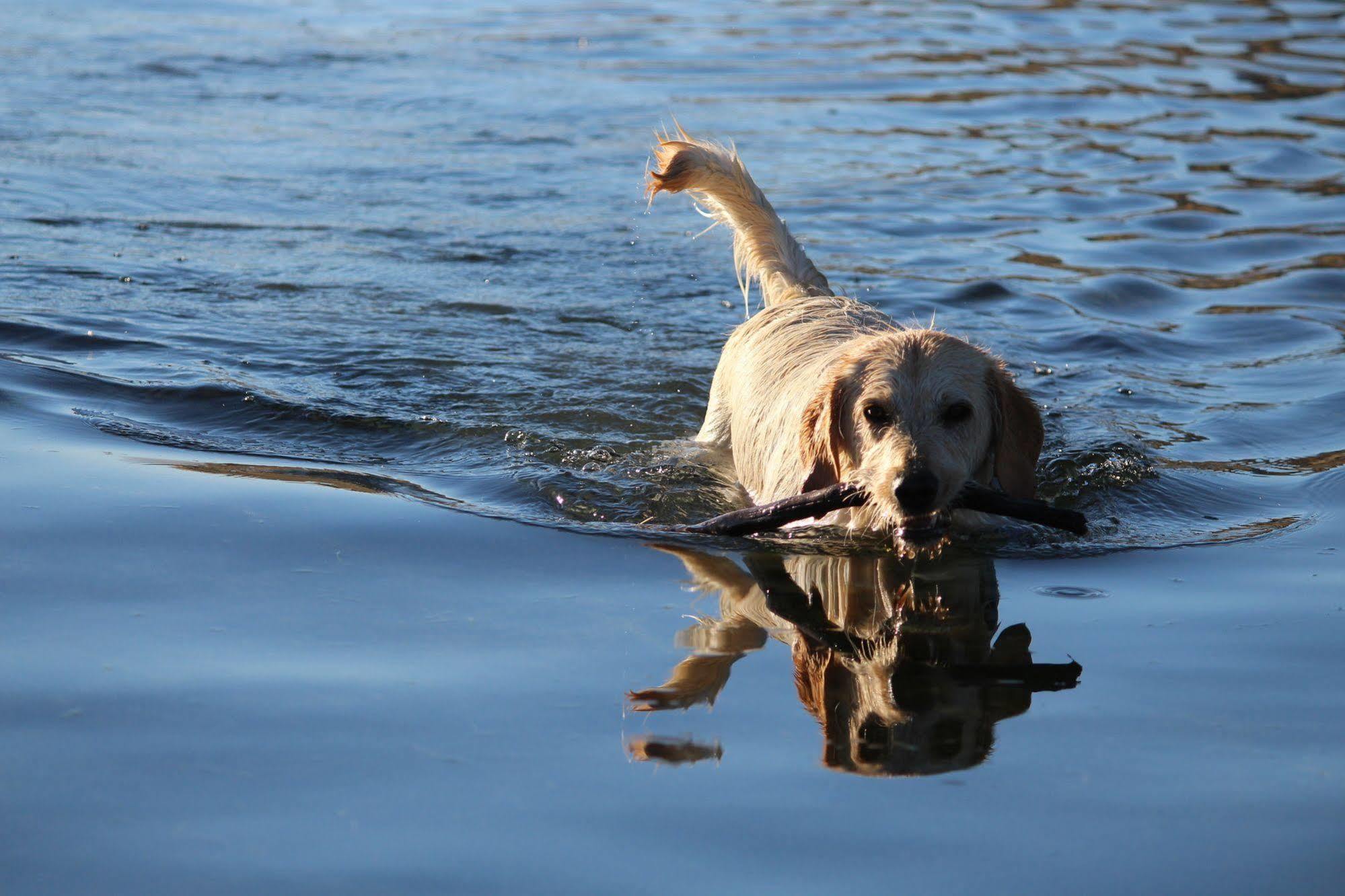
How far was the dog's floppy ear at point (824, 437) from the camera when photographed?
5.19m

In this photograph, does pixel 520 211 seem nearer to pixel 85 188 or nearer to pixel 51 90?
pixel 85 188

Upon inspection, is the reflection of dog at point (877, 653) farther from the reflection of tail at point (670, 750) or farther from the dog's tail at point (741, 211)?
the dog's tail at point (741, 211)

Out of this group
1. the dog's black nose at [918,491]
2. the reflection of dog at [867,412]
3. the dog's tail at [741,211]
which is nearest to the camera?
the dog's black nose at [918,491]

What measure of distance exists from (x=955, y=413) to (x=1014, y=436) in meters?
0.36

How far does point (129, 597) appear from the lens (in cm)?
442

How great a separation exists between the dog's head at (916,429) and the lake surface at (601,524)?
0.95 ft

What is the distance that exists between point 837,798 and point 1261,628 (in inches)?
70.5

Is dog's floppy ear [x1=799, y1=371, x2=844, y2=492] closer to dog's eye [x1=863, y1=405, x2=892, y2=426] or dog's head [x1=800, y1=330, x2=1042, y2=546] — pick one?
dog's head [x1=800, y1=330, x2=1042, y2=546]

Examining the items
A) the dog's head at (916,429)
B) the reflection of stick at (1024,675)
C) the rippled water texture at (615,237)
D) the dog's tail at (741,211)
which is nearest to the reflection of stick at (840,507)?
the dog's head at (916,429)

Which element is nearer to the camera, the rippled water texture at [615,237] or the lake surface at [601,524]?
the lake surface at [601,524]

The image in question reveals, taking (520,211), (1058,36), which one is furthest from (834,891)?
(1058,36)

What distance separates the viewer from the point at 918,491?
464cm

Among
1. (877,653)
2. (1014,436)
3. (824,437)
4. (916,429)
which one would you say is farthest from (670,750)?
(1014,436)

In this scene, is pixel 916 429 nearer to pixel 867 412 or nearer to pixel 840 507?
pixel 867 412
